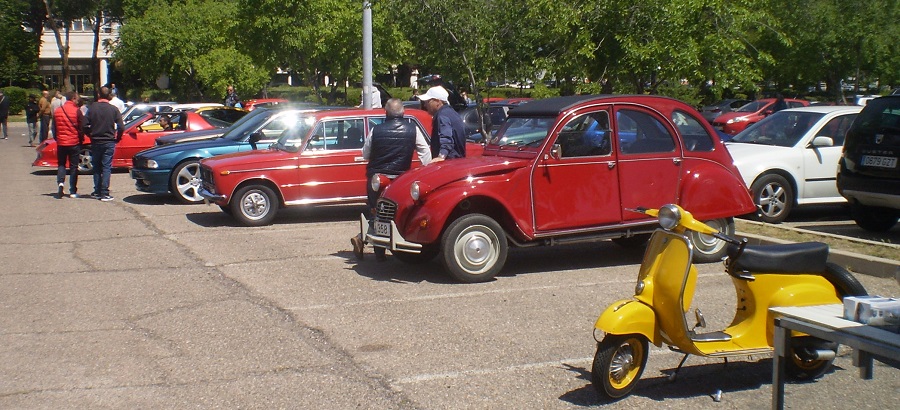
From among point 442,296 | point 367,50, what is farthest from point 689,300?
point 367,50

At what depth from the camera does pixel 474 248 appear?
29.1 feet

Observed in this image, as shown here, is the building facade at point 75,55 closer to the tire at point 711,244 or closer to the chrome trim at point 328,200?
the chrome trim at point 328,200

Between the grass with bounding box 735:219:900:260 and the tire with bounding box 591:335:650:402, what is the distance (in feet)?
16.4

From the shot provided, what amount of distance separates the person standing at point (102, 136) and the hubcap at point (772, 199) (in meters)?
10.3

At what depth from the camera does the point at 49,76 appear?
71625mm

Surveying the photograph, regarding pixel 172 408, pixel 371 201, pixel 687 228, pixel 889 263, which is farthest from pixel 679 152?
pixel 172 408

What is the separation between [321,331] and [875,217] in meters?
7.78

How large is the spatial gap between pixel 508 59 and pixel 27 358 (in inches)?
440

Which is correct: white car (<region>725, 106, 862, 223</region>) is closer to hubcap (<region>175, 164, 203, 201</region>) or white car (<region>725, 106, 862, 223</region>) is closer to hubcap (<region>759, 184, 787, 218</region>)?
hubcap (<region>759, 184, 787, 218</region>)

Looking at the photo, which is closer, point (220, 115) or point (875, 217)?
point (875, 217)

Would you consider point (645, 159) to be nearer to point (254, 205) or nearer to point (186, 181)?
point (254, 205)

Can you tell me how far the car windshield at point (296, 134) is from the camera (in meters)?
13.0

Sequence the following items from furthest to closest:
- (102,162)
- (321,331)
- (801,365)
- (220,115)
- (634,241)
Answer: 1. (220,115)
2. (102,162)
3. (634,241)
4. (321,331)
5. (801,365)

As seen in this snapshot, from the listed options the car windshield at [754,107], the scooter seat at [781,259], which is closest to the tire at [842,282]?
the scooter seat at [781,259]
